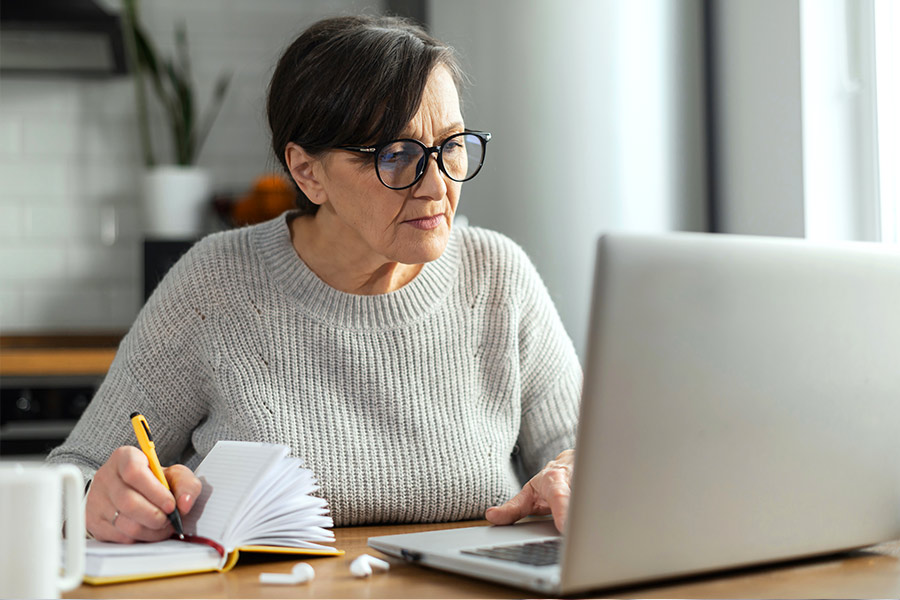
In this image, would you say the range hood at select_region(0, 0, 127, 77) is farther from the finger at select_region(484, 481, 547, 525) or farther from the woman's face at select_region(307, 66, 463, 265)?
the finger at select_region(484, 481, 547, 525)

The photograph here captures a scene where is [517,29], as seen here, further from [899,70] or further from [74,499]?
[74,499]

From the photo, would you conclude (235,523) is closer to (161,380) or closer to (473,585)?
(473,585)

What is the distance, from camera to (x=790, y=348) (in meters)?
0.77

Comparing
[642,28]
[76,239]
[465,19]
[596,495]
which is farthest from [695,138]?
[76,239]

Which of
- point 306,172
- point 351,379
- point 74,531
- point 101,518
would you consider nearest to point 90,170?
point 306,172

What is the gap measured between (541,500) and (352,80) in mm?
588

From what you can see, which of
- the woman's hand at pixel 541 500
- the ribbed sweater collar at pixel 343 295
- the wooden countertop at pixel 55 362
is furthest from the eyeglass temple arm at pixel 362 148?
the wooden countertop at pixel 55 362

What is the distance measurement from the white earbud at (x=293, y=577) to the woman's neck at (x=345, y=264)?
0.60 metres

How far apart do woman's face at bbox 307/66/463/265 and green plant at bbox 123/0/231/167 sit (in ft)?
6.04

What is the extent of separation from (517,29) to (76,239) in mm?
1631

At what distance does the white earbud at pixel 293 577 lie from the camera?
0.83 metres

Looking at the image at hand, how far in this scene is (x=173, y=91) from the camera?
3137 millimetres

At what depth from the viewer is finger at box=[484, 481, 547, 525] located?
1.01 m

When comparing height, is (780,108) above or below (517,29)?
below
